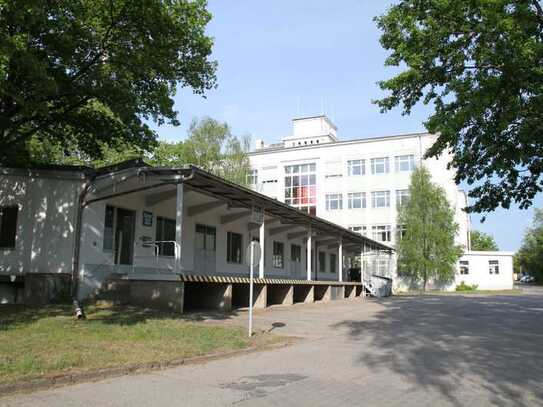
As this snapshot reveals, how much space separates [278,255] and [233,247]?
636 cm

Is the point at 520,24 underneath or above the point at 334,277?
above

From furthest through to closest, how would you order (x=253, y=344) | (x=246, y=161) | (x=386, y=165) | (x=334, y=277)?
1. (x=386, y=165)
2. (x=246, y=161)
3. (x=334, y=277)
4. (x=253, y=344)

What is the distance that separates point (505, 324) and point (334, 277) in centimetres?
2835

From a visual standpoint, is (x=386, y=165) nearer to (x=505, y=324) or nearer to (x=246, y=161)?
(x=246, y=161)

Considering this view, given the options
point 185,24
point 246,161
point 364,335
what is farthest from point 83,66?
point 246,161

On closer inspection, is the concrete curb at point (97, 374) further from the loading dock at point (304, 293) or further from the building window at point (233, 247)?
the loading dock at point (304, 293)

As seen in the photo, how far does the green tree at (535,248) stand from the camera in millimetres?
86062

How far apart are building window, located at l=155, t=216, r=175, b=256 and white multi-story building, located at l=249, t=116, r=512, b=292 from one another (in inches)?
1510

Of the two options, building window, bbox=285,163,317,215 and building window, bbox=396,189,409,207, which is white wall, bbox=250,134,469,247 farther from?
building window, bbox=285,163,317,215

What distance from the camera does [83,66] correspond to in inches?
667

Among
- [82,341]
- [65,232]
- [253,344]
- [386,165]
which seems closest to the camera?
[82,341]

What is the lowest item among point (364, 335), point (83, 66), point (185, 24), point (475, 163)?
point (364, 335)

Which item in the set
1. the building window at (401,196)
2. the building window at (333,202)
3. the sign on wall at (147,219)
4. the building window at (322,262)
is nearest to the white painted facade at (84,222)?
the sign on wall at (147,219)

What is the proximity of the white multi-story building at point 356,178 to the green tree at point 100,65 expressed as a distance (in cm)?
4071
